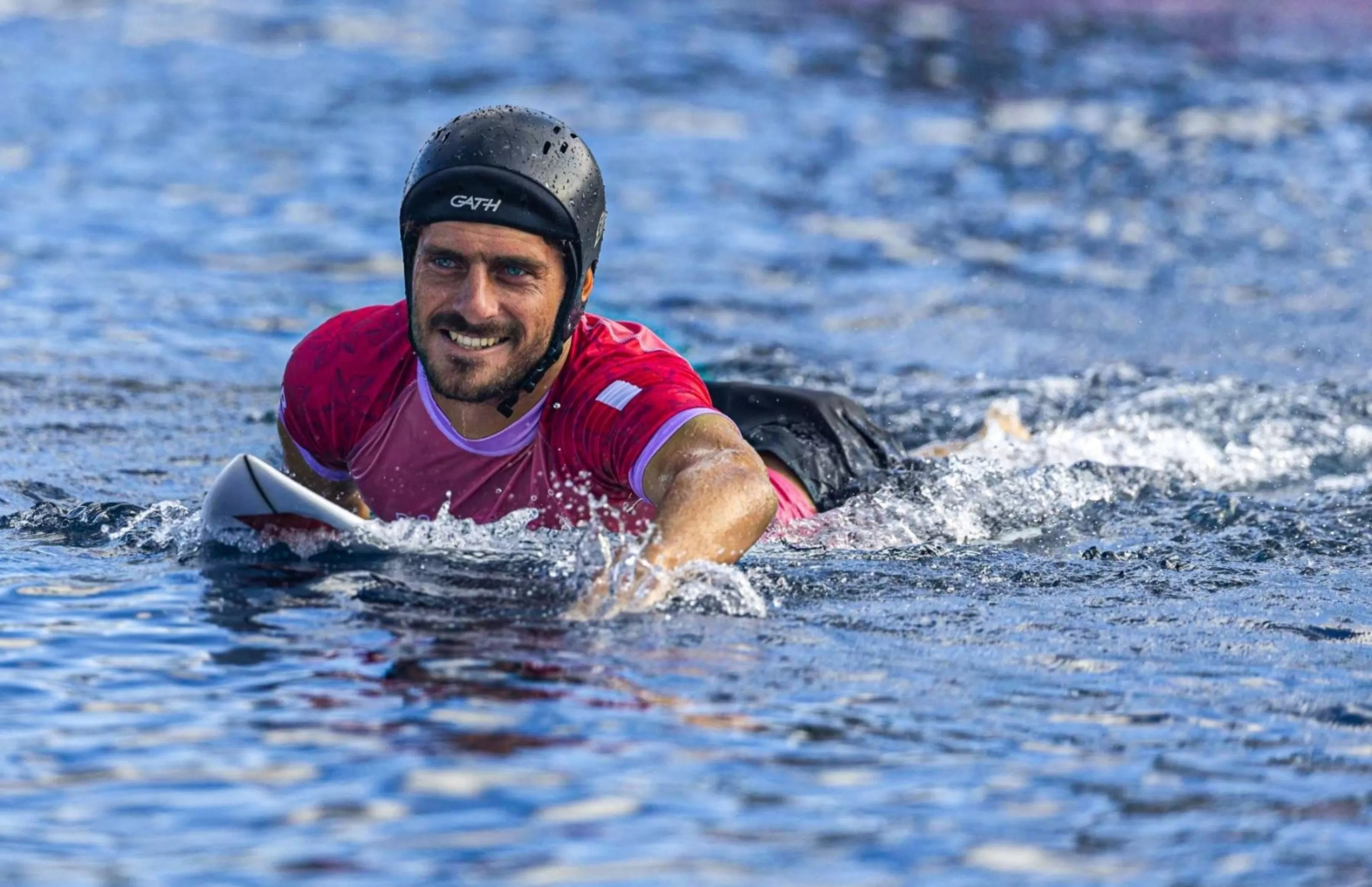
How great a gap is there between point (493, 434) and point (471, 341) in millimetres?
423

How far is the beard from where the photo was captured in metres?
5.76

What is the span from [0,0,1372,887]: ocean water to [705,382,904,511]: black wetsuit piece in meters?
0.18

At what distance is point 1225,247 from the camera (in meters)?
15.7

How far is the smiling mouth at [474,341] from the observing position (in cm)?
578

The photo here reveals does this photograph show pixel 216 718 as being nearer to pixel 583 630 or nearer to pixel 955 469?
pixel 583 630

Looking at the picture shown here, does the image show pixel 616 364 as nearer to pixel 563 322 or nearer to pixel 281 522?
pixel 563 322

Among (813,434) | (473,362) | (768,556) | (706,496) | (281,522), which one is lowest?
(768,556)

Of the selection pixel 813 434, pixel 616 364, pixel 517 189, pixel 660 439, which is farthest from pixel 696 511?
pixel 813 434

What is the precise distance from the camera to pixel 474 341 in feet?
19.0

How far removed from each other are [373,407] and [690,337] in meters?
6.18

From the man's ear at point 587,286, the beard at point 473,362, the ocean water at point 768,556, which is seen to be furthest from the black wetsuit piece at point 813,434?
the beard at point 473,362

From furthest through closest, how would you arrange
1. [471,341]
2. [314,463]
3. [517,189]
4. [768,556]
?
[314,463] < [768,556] < [471,341] < [517,189]

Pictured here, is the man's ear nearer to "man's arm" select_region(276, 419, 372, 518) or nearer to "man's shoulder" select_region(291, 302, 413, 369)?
"man's shoulder" select_region(291, 302, 413, 369)

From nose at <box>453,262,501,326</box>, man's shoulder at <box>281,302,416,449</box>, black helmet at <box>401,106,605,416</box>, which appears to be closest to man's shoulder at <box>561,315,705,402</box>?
black helmet at <box>401,106,605,416</box>
